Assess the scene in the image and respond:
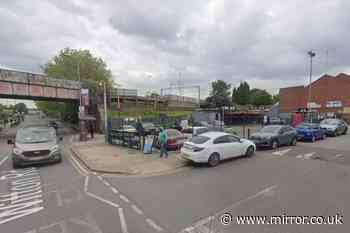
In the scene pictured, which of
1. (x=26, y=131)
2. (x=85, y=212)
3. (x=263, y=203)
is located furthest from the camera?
(x=26, y=131)

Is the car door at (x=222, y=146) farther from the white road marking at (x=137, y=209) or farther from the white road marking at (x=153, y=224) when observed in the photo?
the white road marking at (x=153, y=224)

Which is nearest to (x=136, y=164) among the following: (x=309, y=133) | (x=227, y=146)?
(x=227, y=146)

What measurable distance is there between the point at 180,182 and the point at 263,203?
291 cm

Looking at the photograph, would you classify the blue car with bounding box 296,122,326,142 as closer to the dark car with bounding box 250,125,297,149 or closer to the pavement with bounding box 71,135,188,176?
the dark car with bounding box 250,125,297,149

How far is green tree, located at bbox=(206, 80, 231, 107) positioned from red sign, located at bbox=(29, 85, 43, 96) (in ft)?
151

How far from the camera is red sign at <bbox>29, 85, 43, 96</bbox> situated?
26891mm

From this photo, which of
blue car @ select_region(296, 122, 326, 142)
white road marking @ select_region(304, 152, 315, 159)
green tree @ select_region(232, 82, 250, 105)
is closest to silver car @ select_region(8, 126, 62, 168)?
white road marking @ select_region(304, 152, 315, 159)

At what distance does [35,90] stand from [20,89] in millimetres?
1687

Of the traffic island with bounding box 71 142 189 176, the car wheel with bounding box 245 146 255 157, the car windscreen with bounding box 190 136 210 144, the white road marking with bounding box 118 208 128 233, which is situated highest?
the car windscreen with bounding box 190 136 210 144

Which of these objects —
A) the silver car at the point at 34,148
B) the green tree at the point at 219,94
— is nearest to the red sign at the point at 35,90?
the silver car at the point at 34,148

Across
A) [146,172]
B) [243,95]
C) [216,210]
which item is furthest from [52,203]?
[243,95]

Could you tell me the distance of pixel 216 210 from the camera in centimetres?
506

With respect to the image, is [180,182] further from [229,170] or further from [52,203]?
[52,203]

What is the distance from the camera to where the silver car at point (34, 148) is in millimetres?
9516
